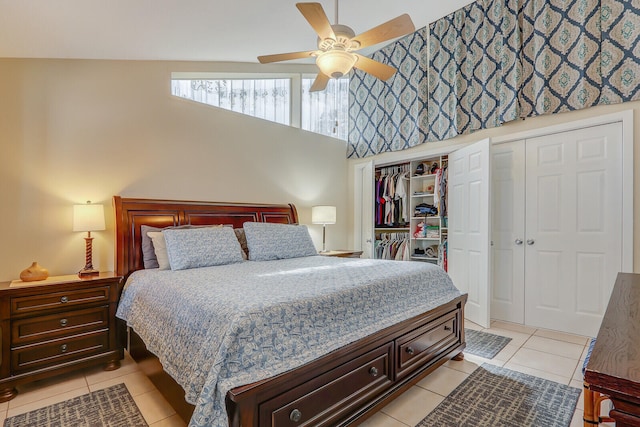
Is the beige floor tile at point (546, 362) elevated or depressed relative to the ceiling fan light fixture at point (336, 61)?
depressed

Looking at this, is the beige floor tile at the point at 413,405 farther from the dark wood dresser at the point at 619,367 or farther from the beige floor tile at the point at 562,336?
the beige floor tile at the point at 562,336

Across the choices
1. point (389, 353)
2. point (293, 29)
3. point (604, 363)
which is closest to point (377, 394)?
point (389, 353)

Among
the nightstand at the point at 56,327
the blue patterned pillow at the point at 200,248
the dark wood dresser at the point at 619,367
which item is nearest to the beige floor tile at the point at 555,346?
the dark wood dresser at the point at 619,367

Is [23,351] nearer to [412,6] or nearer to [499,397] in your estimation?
[499,397]

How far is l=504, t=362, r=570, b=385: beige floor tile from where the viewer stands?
2.34 metres

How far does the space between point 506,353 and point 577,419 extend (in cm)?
95

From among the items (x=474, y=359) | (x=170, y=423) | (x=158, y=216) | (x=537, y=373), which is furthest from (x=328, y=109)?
(x=170, y=423)

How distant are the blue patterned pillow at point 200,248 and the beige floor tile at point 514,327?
9.54 ft

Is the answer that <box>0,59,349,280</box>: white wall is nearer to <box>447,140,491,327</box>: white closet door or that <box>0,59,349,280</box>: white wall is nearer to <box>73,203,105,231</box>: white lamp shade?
<box>73,203,105,231</box>: white lamp shade

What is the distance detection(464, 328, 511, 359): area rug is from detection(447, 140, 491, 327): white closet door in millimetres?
247

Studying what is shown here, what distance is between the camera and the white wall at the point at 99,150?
2.60 metres

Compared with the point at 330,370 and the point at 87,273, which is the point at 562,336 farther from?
the point at 87,273

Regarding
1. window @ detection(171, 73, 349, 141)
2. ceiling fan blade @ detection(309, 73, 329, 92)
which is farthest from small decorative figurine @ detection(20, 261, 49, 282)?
ceiling fan blade @ detection(309, 73, 329, 92)

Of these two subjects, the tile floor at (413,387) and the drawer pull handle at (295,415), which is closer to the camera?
the drawer pull handle at (295,415)
